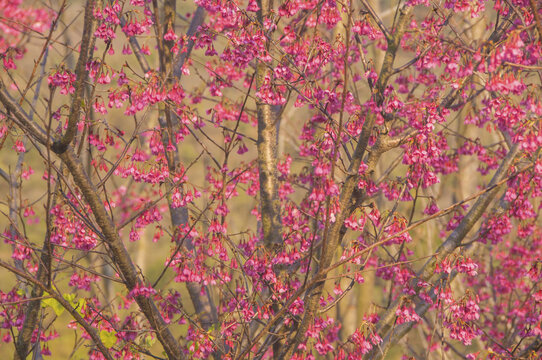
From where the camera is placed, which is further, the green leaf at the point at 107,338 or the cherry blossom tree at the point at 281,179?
the green leaf at the point at 107,338

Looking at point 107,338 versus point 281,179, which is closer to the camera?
point 107,338

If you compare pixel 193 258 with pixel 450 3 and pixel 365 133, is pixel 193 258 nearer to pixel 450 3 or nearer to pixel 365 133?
pixel 365 133

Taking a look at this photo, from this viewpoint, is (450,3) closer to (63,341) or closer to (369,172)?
(369,172)

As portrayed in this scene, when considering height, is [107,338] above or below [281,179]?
below

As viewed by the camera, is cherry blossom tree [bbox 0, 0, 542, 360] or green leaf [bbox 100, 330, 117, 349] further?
green leaf [bbox 100, 330, 117, 349]

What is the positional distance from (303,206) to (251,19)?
2.45 metres

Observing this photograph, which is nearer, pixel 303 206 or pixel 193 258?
pixel 193 258

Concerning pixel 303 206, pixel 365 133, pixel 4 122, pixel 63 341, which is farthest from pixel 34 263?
pixel 63 341

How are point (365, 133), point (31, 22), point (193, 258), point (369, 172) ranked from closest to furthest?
point (365, 133)
point (369, 172)
point (193, 258)
point (31, 22)

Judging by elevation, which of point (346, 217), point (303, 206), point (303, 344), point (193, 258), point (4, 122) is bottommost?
point (303, 344)

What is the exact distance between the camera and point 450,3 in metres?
4.57

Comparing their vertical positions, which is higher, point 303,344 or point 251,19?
point 251,19

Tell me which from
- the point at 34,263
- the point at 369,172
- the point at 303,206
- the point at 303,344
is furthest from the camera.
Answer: the point at 303,206

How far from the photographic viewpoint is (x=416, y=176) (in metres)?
4.41
